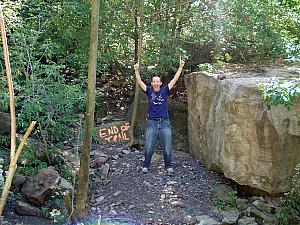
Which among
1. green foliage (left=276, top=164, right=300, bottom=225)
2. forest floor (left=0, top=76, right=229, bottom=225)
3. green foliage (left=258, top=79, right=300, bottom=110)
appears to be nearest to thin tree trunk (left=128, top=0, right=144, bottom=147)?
forest floor (left=0, top=76, right=229, bottom=225)

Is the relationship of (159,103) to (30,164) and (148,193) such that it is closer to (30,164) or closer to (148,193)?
(148,193)

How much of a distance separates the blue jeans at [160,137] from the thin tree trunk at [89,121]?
1.21 metres

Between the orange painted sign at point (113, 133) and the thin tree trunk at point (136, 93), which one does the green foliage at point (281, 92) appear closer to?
the thin tree trunk at point (136, 93)

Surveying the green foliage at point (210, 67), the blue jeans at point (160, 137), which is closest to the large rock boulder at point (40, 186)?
the blue jeans at point (160, 137)

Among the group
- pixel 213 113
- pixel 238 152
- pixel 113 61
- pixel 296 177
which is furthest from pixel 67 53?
pixel 296 177

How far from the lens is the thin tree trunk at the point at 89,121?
13.9 ft

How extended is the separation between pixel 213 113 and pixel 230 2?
1754 mm

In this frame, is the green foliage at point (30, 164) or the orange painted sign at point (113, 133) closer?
the green foliage at point (30, 164)

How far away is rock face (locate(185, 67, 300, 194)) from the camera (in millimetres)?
4824

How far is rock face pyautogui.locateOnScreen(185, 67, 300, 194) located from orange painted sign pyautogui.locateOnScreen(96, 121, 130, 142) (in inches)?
61.3

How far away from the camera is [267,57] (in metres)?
6.78

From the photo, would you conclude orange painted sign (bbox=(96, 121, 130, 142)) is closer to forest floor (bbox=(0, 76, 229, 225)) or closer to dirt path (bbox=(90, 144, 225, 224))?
forest floor (bbox=(0, 76, 229, 225))

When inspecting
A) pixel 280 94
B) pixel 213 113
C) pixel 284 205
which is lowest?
pixel 284 205

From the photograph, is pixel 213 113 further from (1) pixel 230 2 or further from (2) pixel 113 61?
(2) pixel 113 61
